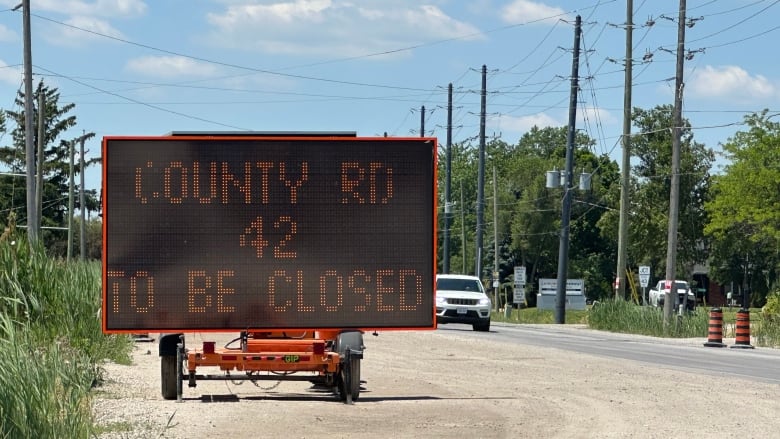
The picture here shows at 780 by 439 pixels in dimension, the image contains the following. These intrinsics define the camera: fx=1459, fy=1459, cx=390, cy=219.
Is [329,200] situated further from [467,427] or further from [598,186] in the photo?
[598,186]

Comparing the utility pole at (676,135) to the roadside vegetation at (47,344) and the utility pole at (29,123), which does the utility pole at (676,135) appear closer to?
the utility pole at (29,123)

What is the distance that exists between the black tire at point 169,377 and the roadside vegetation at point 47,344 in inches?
31.3

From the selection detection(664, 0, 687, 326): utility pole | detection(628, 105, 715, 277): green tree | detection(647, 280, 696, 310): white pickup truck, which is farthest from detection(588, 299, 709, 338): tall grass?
detection(628, 105, 715, 277): green tree

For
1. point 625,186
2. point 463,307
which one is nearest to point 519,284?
point 625,186

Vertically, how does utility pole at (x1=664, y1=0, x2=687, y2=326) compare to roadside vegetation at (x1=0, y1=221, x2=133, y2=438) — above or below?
above

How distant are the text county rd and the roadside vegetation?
1.93 meters

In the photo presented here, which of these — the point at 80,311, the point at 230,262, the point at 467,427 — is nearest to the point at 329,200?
the point at 230,262

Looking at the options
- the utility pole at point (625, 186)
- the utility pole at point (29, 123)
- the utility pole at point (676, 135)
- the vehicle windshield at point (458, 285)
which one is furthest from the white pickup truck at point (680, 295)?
the utility pole at point (29, 123)

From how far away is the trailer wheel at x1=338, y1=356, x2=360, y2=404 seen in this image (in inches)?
619

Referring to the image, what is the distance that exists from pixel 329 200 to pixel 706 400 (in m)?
5.22

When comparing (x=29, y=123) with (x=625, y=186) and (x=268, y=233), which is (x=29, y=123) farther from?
(x=268, y=233)

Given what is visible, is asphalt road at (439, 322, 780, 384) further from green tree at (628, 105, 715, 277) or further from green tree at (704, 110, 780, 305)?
green tree at (628, 105, 715, 277)

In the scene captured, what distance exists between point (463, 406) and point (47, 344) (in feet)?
15.5

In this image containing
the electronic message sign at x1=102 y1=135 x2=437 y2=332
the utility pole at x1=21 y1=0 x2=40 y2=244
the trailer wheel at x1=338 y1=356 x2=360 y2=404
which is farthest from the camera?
the utility pole at x1=21 y1=0 x2=40 y2=244
